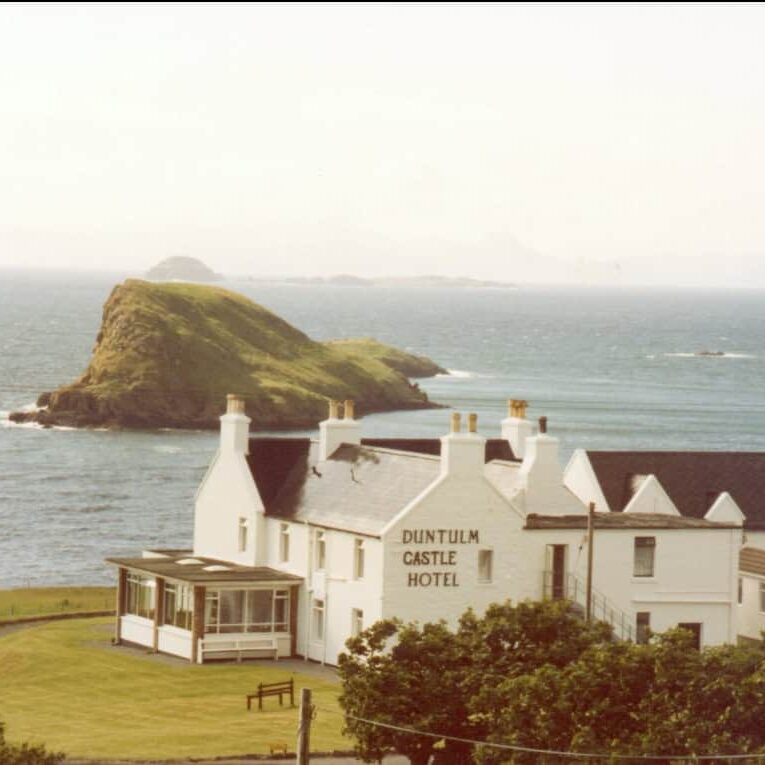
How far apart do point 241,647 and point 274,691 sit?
27.9 ft

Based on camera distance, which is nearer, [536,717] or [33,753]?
[33,753]

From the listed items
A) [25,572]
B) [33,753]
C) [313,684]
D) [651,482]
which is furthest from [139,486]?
[33,753]

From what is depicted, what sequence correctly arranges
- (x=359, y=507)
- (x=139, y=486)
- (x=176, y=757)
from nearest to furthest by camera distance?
(x=176, y=757)
(x=359, y=507)
(x=139, y=486)

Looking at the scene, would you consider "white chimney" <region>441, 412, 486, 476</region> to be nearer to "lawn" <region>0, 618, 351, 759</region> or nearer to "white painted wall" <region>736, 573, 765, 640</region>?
"lawn" <region>0, 618, 351, 759</region>

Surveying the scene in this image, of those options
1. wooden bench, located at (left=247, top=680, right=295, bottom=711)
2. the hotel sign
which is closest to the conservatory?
the hotel sign

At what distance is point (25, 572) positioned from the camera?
121m

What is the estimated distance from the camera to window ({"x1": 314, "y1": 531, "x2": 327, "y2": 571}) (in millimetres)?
74812

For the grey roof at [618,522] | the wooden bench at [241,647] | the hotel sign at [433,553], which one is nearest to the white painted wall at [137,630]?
the wooden bench at [241,647]

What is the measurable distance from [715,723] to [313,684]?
19317 millimetres

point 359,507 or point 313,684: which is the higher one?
point 359,507

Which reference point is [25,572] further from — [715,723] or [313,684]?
[715,723]

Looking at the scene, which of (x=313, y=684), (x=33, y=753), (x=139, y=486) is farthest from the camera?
(x=139, y=486)

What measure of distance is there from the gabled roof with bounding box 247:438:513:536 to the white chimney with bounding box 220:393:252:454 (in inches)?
15.3

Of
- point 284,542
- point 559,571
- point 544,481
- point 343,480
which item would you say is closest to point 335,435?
point 343,480
